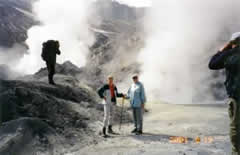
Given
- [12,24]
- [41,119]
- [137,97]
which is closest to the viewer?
[41,119]

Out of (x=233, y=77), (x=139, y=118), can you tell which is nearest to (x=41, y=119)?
(x=139, y=118)

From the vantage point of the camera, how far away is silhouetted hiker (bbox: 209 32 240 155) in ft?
10.0

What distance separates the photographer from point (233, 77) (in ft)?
10.3

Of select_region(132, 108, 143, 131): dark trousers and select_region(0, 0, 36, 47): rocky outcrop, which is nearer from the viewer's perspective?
select_region(132, 108, 143, 131): dark trousers

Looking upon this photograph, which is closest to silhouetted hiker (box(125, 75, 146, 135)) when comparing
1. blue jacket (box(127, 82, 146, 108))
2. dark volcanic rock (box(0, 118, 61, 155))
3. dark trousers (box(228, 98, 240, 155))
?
blue jacket (box(127, 82, 146, 108))

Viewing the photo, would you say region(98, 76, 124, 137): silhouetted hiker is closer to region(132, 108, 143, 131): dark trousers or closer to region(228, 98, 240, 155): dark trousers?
region(132, 108, 143, 131): dark trousers

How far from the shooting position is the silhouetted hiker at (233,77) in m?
3.06

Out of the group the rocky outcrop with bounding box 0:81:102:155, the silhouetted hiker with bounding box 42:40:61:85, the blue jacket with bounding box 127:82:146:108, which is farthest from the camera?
the silhouetted hiker with bounding box 42:40:61:85

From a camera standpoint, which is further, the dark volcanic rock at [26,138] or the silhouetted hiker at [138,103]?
the silhouetted hiker at [138,103]

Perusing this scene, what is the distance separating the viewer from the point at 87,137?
7.57 m
